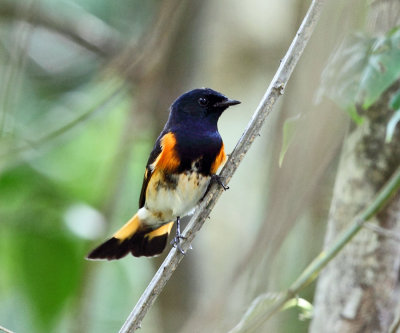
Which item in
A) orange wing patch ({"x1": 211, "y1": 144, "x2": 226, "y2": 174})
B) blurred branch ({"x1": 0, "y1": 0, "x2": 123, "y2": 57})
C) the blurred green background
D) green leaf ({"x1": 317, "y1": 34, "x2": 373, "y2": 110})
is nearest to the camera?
green leaf ({"x1": 317, "y1": 34, "x2": 373, "y2": 110})

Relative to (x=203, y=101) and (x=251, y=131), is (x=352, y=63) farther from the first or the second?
(x=203, y=101)

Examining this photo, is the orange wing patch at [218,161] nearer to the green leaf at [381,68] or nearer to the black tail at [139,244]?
the black tail at [139,244]

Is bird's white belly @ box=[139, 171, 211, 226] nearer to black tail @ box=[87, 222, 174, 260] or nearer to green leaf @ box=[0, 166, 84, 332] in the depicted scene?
black tail @ box=[87, 222, 174, 260]

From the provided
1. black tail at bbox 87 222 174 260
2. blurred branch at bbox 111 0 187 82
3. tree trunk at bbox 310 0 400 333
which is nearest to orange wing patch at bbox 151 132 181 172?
black tail at bbox 87 222 174 260

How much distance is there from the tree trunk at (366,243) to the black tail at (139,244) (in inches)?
39.1

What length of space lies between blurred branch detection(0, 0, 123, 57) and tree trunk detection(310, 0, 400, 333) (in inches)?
92.7

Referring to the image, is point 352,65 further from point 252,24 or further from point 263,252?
point 252,24

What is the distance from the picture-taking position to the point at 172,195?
293 cm

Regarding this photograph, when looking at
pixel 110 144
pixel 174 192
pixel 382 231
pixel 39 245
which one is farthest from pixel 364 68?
pixel 110 144

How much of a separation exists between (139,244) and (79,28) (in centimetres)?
186

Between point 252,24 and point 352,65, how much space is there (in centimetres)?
276

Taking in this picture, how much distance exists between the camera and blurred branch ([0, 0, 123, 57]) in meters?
4.46

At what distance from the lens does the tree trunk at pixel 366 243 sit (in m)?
2.41

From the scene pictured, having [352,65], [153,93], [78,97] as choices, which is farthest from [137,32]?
[352,65]
